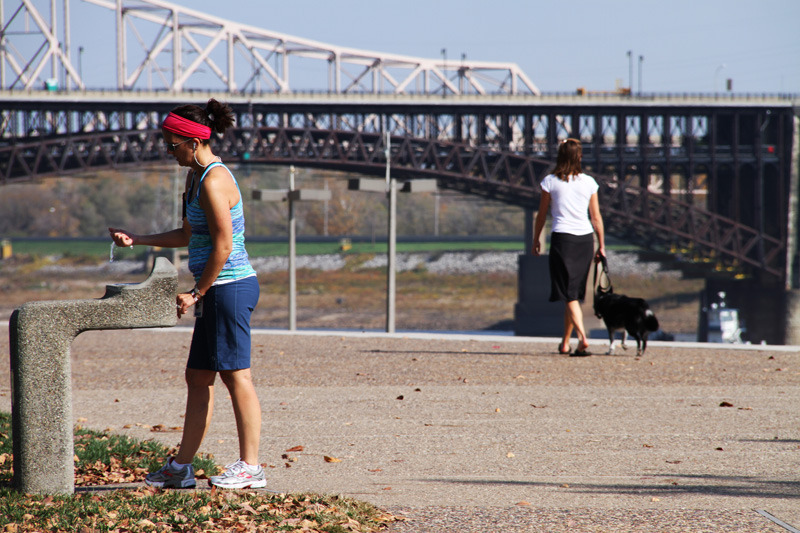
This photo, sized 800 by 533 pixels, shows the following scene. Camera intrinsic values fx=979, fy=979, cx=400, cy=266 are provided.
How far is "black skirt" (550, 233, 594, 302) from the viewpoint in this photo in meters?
8.88

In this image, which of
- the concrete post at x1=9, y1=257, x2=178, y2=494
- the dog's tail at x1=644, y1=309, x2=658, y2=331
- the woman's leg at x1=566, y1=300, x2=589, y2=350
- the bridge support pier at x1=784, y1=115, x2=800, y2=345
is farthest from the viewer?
the bridge support pier at x1=784, y1=115, x2=800, y2=345

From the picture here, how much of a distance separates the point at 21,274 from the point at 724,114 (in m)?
62.6

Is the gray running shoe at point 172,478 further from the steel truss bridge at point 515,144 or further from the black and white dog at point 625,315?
the steel truss bridge at point 515,144

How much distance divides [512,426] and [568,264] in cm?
298

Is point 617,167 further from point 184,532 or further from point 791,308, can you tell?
point 184,532

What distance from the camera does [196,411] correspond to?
4.41m

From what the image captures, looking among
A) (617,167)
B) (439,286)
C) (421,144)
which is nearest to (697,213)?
(617,167)

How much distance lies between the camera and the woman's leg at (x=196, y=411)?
14.3 ft

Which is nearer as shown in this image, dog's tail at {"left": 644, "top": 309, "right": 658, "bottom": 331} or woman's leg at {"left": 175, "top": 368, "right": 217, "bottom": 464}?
woman's leg at {"left": 175, "top": 368, "right": 217, "bottom": 464}

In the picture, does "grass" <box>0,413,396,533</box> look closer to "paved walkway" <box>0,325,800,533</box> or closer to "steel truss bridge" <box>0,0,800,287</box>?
"paved walkway" <box>0,325,800,533</box>

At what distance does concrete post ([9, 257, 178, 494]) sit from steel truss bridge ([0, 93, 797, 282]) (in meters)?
55.7

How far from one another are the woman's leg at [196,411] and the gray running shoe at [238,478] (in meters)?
0.17

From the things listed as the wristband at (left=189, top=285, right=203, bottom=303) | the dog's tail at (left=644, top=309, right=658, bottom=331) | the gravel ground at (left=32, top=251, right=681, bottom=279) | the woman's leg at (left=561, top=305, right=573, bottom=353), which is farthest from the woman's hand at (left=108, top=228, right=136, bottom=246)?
the gravel ground at (left=32, top=251, right=681, bottom=279)

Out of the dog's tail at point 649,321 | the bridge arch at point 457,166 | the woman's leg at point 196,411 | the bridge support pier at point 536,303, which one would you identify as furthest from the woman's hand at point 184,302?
the bridge support pier at point 536,303
